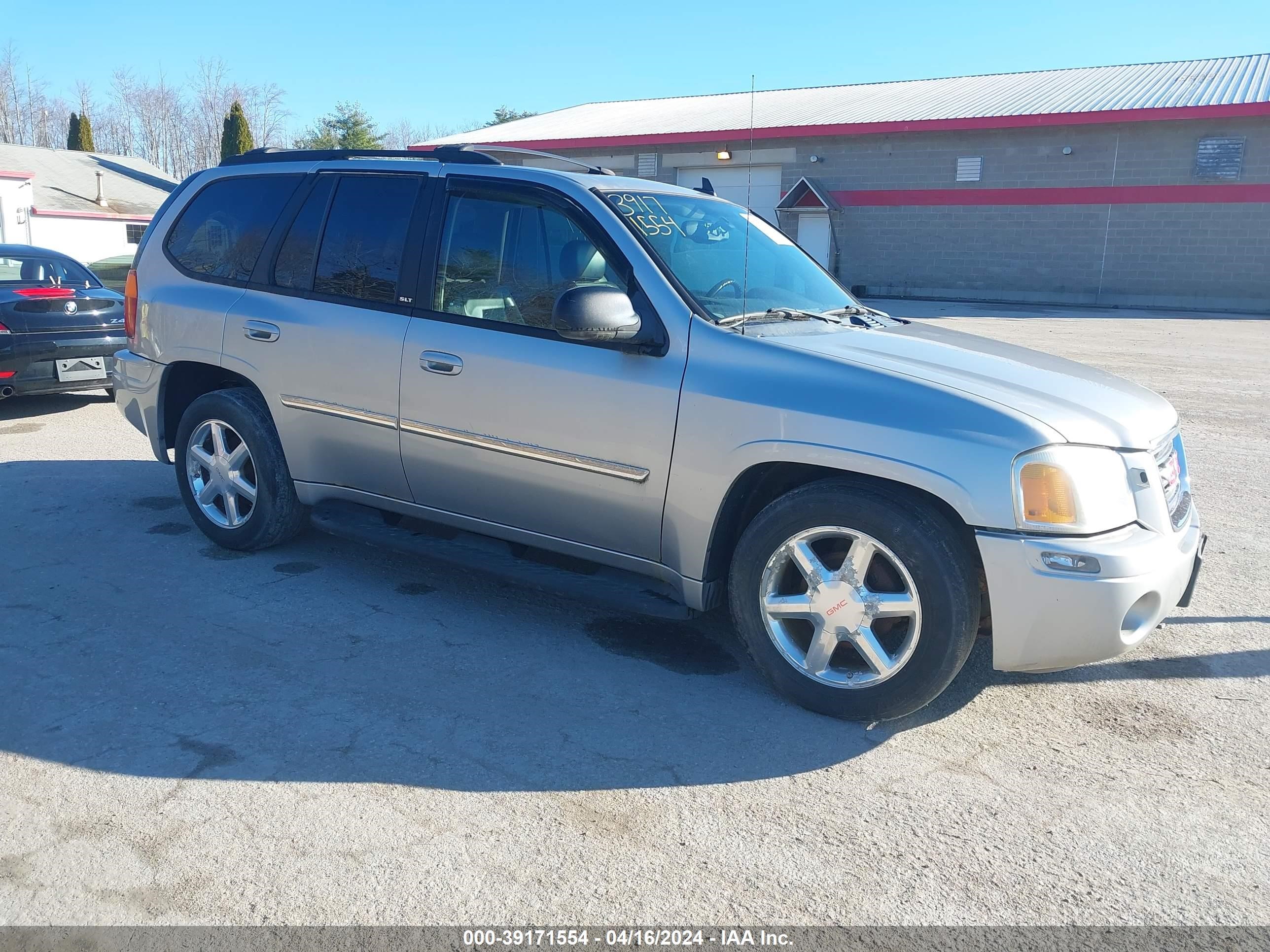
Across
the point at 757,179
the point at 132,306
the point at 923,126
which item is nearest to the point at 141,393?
the point at 132,306

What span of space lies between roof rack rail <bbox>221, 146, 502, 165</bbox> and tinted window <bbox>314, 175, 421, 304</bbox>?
0.15m

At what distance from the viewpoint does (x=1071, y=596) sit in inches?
126

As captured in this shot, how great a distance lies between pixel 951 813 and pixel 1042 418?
1.29m

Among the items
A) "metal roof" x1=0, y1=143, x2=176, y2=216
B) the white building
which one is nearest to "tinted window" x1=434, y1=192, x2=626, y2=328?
the white building

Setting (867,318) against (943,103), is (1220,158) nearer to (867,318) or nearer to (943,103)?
(943,103)

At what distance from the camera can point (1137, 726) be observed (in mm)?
3623

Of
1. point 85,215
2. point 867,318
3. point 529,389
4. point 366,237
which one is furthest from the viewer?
point 85,215

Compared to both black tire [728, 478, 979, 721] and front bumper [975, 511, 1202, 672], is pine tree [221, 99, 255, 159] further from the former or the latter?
front bumper [975, 511, 1202, 672]

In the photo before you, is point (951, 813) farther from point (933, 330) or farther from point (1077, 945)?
point (933, 330)

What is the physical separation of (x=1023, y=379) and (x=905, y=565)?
0.90 metres

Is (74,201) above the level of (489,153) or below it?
above

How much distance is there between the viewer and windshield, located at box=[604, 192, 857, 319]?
13.4 ft

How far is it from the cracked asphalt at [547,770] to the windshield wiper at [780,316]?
137 centimetres

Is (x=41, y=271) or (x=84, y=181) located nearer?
(x=41, y=271)
